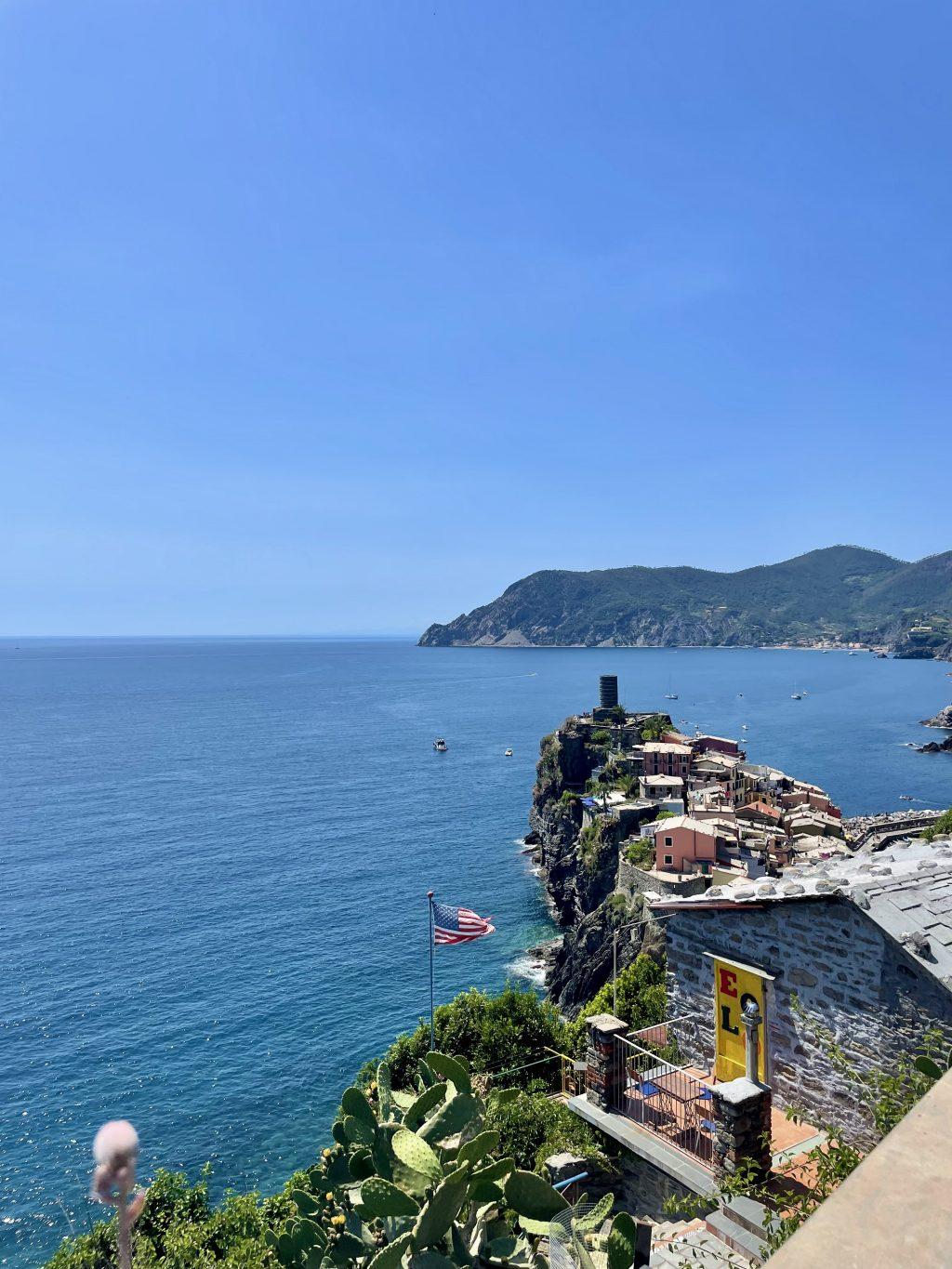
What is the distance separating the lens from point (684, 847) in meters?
41.9

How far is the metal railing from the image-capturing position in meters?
11.2

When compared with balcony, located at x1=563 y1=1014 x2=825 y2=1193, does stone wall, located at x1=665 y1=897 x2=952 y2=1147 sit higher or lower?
higher

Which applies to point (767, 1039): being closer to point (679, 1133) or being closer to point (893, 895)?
point (679, 1133)

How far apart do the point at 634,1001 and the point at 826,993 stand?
832cm

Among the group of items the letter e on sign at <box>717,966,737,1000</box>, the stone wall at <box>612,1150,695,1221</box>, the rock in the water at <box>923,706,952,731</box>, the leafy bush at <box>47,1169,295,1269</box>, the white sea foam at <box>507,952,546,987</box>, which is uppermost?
the letter e on sign at <box>717,966,737,1000</box>

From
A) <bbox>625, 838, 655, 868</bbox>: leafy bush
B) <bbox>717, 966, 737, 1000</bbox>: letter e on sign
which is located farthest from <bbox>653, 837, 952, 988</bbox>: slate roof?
<bbox>625, 838, 655, 868</bbox>: leafy bush

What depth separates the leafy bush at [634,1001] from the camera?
17688 mm

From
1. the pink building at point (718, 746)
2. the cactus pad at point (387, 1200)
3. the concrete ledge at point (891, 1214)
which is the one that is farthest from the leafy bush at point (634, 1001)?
the pink building at point (718, 746)

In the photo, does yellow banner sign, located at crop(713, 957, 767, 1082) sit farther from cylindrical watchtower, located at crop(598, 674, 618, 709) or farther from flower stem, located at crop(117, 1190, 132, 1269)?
cylindrical watchtower, located at crop(598, 674, 618, 709)

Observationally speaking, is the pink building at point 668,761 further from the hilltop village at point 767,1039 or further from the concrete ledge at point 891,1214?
the concrete ledge at point 891,1214

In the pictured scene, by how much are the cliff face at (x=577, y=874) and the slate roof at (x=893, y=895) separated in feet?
73.7

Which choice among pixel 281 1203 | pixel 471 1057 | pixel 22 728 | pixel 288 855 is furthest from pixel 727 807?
pixel 22 728

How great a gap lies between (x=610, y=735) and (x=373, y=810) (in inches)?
920

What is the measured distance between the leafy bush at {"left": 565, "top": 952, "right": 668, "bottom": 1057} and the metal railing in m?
4.08
